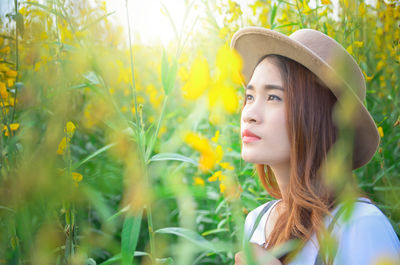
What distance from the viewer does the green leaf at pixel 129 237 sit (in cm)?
67

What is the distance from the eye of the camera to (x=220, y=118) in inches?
15.4

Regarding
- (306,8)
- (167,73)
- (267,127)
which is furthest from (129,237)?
(306,8)

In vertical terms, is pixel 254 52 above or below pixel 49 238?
above

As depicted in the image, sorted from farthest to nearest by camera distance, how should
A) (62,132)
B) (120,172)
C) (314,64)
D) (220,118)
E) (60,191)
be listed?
1. (120,172)
2. (314,64)
3. (62,132)
4. (60,191)
5. (220,118)

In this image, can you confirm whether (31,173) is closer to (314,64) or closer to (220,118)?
(220,118)

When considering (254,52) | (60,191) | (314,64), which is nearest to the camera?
Answer: (60,191)

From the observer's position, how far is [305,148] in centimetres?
95

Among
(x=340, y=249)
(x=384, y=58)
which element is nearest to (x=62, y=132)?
(x=340, y=249)

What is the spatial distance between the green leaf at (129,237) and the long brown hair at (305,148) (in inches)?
14.7

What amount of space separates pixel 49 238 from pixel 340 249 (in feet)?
1.95

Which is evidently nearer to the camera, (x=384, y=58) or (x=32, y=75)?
(x=32, y=75)

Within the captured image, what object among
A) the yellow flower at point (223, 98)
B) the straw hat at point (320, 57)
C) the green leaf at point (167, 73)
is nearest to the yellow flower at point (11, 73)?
the green leaf at point (167, 73)

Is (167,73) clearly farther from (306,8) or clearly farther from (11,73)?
(306,8)

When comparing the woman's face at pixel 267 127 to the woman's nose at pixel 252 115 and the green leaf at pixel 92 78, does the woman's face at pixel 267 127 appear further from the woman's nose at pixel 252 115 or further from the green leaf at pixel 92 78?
the green leaf at pixel 92 78
